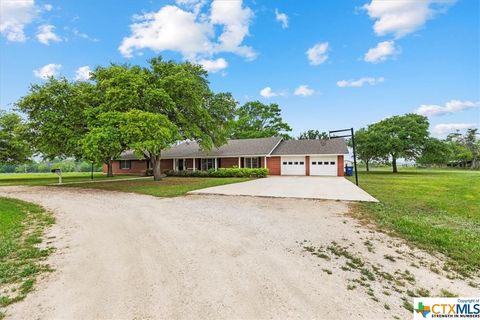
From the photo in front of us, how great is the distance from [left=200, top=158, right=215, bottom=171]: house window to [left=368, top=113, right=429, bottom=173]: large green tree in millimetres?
21103

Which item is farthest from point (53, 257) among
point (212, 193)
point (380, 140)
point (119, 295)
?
point (380, 140)

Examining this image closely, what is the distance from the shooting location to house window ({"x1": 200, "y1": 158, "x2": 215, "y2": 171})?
2742 centimetres

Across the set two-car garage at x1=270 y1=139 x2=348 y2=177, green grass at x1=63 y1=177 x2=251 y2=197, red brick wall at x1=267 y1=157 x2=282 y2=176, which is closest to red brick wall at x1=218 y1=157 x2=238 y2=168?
red brick wall at x1=267 y1=157 x2=282 y2=176

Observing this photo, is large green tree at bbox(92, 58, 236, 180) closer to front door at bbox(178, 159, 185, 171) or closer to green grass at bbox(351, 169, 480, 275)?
front door at bbox(178, 159, 185, 171)

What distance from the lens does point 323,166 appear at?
23.7 m

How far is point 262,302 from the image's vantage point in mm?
2701

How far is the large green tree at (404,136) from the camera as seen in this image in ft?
96.7

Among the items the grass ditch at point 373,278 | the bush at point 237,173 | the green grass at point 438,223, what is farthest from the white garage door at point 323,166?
the grass ditch at point 373,278

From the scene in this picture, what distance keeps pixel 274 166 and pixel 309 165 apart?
3621 mm

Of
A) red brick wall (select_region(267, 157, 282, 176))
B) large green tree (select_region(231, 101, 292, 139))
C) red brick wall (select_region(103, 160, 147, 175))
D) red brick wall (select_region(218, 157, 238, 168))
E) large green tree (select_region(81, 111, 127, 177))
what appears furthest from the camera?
large green tree (select_region(231, 101, 292, 139))

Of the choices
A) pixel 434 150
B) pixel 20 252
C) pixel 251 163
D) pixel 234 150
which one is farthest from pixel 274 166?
pixel 20 252

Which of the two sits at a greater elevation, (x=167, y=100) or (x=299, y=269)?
(x=167, y=100)

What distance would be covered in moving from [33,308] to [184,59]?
65.5 feet

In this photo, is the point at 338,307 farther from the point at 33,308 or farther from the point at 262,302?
the point at 33,308
